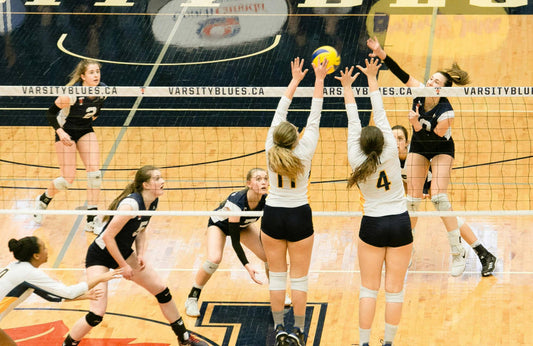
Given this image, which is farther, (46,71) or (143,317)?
(46,71)

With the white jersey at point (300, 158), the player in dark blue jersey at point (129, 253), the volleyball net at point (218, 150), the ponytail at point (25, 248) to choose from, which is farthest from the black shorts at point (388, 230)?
the volleyball net at point (218, 150)

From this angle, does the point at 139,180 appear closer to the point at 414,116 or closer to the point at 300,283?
the point at 300,283

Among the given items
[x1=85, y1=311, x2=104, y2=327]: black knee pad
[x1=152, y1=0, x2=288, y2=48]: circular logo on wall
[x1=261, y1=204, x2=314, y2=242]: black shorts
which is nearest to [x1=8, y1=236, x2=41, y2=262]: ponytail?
[x1=85, y1=311, x2=104, y2=327]: black knee pad

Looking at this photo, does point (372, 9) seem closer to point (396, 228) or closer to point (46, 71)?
point (46, 71)

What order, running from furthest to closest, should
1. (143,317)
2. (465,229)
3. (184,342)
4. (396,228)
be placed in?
1. (465,229)
2. (143,317)
3. (184,342)
4. (396,228)

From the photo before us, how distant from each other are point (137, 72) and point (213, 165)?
330 centimetres

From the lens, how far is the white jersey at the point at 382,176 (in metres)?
8.68

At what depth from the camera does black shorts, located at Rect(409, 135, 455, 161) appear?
10914 millimetres

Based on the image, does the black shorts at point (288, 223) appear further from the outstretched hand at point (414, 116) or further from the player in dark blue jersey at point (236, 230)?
the outstretched hand at point (414, 116)

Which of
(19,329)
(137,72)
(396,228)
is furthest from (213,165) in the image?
(396,228)

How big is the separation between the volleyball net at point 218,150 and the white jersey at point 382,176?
145 inches

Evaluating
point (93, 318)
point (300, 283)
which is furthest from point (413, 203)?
point (93, 318)

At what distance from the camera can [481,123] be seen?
48.2ft

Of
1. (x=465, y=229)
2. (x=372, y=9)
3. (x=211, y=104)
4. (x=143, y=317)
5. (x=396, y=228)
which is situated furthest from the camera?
(x=372, y=9)
